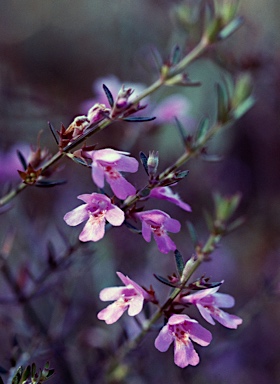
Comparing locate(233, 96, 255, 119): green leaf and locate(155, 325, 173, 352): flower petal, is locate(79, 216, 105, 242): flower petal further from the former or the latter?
locate(233, 96, 255, 119): green leaf

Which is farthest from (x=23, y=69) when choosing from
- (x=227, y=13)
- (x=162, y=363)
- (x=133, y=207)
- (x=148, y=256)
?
(x=133, y=207)

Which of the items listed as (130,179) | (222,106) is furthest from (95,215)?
(130,179)

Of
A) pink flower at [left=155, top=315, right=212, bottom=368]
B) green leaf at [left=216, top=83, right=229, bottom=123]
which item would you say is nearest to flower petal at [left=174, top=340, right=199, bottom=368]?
pink flower at [left=155, top=315, right=212, bottom=368]

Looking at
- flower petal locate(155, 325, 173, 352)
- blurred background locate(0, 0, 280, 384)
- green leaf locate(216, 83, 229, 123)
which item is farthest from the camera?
blurred background locate(0, 0, 280, 384)

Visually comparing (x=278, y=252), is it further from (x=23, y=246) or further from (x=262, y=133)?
(x=23, y=246)

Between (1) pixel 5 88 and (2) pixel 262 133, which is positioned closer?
(1) pixel 5 88

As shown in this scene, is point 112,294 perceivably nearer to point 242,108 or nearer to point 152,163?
point 152,163
